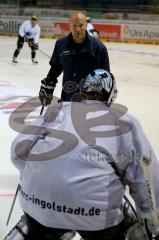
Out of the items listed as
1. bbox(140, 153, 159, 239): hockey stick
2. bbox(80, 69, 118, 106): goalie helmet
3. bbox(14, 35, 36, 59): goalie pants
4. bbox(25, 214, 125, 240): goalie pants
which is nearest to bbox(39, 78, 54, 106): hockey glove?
bbox(80, 69, 118, 106): goalie helmet

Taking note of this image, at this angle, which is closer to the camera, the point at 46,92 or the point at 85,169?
the point at 85,169

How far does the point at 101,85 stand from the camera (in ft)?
7.13

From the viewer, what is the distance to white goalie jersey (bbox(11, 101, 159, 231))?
198 centimetres

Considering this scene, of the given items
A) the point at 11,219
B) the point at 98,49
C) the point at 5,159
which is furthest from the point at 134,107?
the point at 11,219

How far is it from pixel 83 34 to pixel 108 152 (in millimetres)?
2198

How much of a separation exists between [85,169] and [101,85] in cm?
39

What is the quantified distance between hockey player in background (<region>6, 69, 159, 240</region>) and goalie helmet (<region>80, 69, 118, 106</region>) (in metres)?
0.01

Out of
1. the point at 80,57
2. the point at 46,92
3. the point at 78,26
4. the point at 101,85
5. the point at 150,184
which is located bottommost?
the point at 46,92

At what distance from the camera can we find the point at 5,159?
5047mm

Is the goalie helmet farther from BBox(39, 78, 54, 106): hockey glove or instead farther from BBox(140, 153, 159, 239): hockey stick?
BBox(39, 78, 54, 106): hockey glove

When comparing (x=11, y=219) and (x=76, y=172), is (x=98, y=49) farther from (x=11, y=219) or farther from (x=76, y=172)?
(x=76, y=172)

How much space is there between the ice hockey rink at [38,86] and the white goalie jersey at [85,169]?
1.32 m

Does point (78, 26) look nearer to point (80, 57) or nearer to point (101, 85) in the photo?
point (80, 57)

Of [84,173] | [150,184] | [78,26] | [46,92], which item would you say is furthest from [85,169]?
[46,92]
